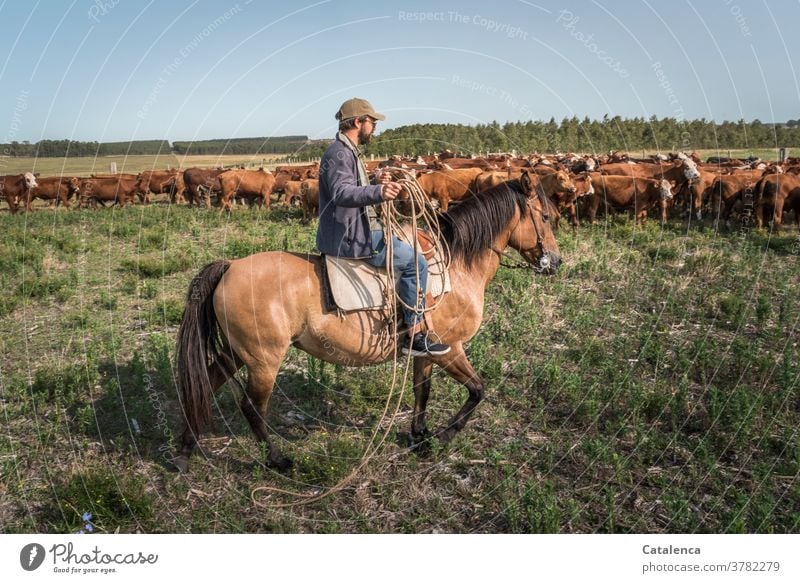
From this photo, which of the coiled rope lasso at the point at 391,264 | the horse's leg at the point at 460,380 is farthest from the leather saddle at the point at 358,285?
the horse's leg at the point at 460,380

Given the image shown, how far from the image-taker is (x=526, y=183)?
5.30 m

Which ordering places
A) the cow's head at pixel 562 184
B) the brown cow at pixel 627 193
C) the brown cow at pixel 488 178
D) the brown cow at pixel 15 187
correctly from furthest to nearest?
1. the brown cow at pixel 15 187
2. the brown cow at pixel 488 178
3. the brown cow at pixel 627 193
4. the cow's head at pixel 562 184

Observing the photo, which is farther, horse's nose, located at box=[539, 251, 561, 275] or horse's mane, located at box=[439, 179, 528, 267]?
horse's nose, located at box=[539, 251, 561, 275]

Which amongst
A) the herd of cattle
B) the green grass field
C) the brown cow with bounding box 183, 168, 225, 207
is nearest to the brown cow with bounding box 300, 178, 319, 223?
the herd of cattle

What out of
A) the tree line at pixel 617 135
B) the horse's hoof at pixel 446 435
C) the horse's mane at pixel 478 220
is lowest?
the horse's hoof at pixel 446 435

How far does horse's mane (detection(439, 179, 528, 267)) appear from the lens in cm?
524

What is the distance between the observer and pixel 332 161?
4.39 meters

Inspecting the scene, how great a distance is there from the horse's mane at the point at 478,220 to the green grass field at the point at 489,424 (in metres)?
1.78

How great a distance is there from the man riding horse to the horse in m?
0.23

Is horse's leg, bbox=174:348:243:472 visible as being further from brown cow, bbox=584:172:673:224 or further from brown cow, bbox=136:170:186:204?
brown cow, bbox=136:170:186:204

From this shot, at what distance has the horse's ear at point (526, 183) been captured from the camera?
5254 mm

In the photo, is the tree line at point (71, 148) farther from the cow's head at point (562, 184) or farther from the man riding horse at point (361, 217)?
the cow's head at point (562, 184)
